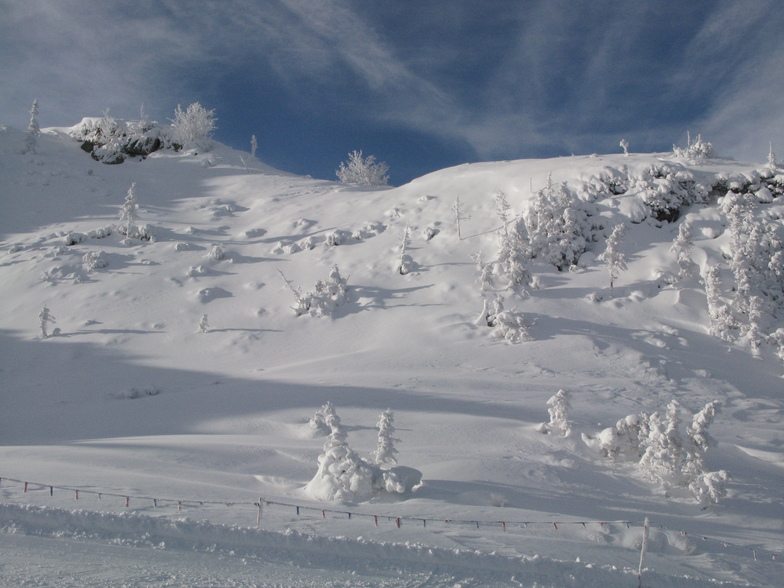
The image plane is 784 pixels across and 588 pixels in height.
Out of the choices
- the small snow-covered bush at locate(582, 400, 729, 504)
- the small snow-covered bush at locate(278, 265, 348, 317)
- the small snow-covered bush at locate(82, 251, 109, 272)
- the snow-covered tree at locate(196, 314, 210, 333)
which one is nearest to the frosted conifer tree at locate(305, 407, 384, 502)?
the small snow-covered bush at locate(582, 400, 729, 504)

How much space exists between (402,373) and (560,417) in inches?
289

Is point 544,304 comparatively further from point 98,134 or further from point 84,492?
point 98,134

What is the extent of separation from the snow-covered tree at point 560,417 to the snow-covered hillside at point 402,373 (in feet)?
0.70

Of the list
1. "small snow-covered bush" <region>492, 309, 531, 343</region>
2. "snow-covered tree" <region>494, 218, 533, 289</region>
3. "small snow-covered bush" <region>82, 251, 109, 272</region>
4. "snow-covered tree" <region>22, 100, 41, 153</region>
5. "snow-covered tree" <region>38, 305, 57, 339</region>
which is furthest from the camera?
"snow-covered tree" <region>22, 100, 41, 153</region>

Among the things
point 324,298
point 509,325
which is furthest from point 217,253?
point 509,325

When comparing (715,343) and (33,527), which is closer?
(33,527)

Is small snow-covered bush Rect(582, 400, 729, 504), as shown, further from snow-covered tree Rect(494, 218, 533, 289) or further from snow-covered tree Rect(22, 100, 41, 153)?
snow-covered tree Rect(22, 100, 41, 153)

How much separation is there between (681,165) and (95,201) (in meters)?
49.9

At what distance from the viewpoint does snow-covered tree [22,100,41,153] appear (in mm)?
54781

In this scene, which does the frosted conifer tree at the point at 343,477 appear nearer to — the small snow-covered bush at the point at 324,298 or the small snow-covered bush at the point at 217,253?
the small snow-covered bush at the point at 324,298

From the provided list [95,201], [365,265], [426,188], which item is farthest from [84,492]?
[95,201]

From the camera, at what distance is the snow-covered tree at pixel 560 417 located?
44.7 ft

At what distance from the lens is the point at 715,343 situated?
2236 cm

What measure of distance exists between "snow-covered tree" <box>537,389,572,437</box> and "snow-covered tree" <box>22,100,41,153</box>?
211ft
